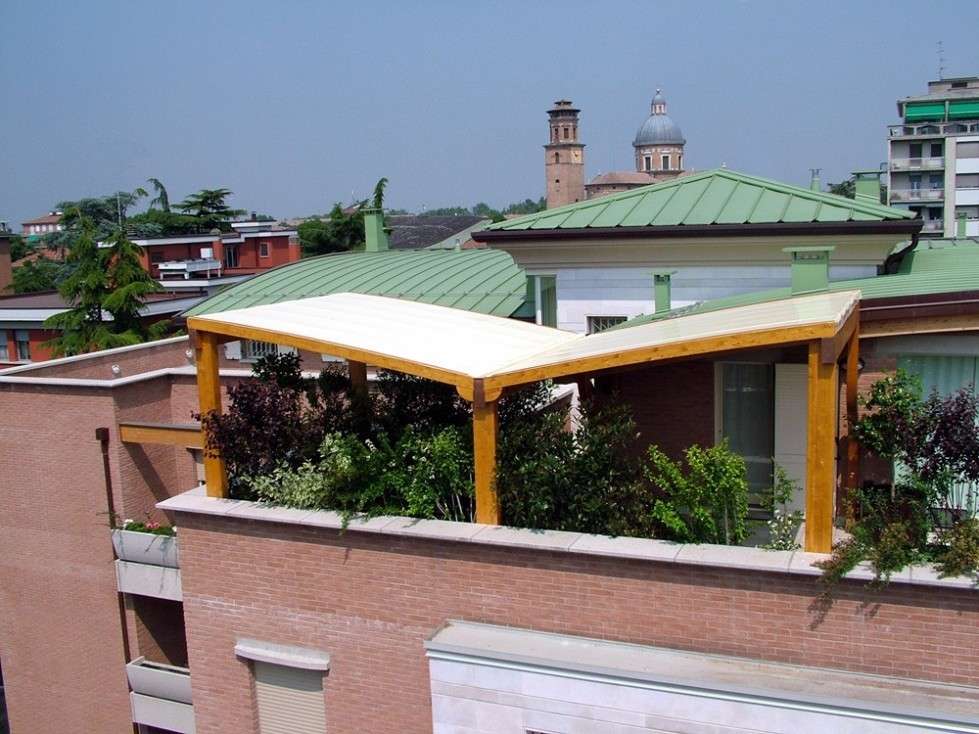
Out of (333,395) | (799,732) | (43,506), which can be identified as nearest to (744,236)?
(333,395)

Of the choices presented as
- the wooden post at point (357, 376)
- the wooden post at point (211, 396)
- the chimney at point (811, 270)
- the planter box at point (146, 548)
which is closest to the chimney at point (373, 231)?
the planter box at point (146, 548)

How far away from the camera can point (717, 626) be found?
8.14m

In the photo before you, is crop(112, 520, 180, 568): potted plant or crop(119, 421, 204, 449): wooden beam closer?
crop(119, 421, 204, 449): wooden beam

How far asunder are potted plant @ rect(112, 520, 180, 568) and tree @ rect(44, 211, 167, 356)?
1582 centimetres

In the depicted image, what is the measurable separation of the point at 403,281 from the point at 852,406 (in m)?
13.5

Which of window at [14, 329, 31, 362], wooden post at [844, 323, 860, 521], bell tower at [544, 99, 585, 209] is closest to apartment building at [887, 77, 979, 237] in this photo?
bell tower at [544, 99, 585, 209]

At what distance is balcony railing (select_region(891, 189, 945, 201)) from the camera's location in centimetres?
8419

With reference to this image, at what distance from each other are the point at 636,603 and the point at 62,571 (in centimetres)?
1263

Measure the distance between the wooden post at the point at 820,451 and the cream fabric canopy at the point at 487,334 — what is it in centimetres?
32

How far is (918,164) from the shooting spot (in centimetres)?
8500

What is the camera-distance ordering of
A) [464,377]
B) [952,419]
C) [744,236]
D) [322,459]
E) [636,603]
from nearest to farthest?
[952,419] < [636,603] < [464,377] < [322,459] < [744,236]

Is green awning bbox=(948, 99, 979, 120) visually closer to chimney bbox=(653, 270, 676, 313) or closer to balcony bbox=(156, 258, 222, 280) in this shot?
balcony bbox=(156, 258, 222, 280)

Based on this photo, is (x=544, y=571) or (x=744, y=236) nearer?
(x=544, y=571)

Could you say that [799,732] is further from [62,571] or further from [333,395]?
[62,571]
